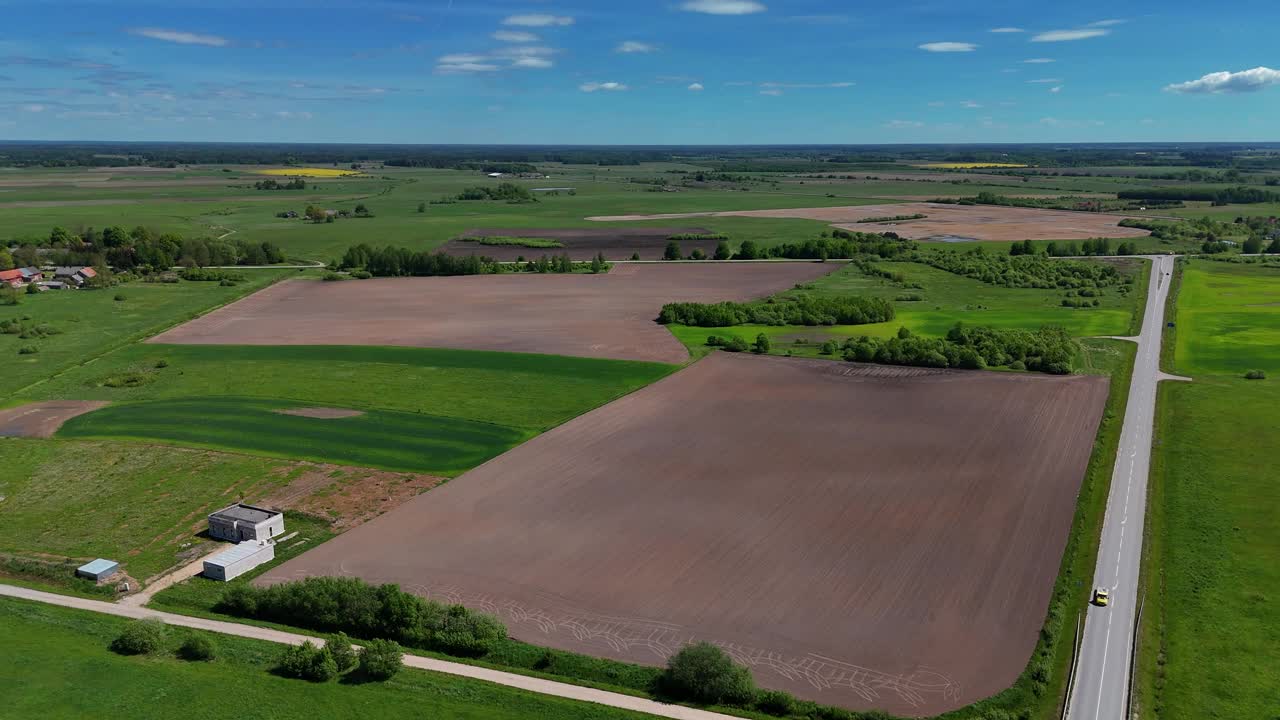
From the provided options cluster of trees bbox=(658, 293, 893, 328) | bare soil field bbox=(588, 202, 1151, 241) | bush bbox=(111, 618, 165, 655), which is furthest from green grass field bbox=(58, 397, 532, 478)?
bare soil field bbox=(588, 202, 1151, 241)

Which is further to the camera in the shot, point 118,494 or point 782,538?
point 118,494

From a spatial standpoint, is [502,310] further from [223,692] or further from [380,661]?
[223,692]

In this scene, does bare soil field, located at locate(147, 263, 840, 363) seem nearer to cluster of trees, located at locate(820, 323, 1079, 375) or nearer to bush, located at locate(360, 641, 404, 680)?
cluster of trees, located at locate(820, 323, 1079, 375)

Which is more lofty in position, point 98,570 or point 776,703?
point 98,570

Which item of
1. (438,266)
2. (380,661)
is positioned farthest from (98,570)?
(438,266)

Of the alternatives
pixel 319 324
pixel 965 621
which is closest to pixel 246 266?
pixel 319 324

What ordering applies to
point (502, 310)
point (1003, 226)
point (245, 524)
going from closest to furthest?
point (245, 524)
point (502, 310)
point (1003, 226)

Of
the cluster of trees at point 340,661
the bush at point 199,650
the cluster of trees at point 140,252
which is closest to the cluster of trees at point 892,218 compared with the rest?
the cluster of trees at point 140,252

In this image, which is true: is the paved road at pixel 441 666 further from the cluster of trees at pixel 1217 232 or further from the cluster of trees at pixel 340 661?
the cluster of trees at pixel 1217 232

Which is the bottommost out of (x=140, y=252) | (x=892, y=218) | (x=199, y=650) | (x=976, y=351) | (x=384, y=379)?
(x=199, y=650)
